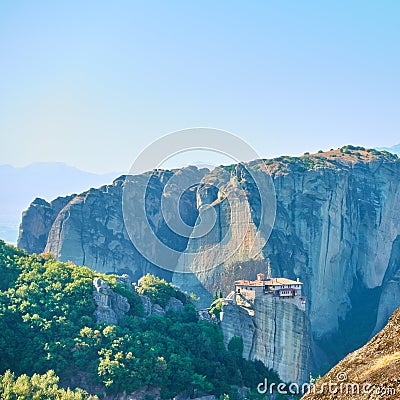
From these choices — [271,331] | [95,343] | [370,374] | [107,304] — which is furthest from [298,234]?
[370,374]

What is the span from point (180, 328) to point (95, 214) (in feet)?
141

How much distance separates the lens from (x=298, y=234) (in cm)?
7794

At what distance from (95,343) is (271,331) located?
13.3 meters

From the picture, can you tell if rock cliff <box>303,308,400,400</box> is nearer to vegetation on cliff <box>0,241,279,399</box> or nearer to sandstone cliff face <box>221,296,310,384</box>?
vegetation on cliff <box>0,241,279,399</box>

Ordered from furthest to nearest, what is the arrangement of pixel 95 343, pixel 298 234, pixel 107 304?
pixel 298 234, pixel 107 304, pixel 95 343

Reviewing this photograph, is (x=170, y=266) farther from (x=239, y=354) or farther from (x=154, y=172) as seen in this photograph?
(x=239, y=354)

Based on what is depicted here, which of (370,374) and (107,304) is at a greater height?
(107,304)

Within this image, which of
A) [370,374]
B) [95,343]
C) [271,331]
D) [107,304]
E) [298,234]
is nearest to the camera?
[370,374]

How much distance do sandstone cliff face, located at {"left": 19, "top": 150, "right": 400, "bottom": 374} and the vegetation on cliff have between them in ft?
73.9

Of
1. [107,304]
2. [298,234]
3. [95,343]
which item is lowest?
[95,343]

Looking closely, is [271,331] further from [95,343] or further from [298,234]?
[298,234]

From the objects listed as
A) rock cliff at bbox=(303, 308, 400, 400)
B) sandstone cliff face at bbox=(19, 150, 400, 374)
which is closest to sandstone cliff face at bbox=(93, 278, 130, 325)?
sandstone cliff face at bbox=(19, 150, 400, 374)

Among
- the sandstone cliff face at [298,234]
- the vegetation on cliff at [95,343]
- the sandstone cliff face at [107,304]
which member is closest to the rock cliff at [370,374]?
the vegetation on cliff at [95,343]

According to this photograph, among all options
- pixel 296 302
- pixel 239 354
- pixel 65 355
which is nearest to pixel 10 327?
pixel 65 355
